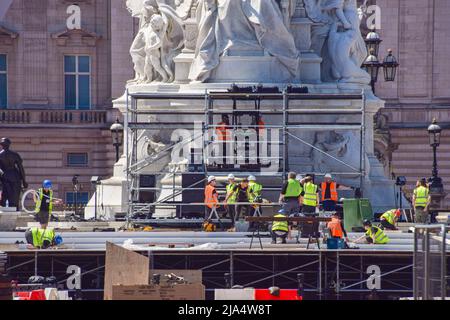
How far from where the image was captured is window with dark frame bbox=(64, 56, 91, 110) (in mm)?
103062

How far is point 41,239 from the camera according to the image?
54.6 meters

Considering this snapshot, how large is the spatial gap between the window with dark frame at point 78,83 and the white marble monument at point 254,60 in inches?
1403

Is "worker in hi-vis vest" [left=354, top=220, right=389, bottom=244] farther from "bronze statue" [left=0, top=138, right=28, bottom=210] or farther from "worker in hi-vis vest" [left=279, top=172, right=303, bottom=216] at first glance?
"bronze statue" [left=0, top=138, right=28, bottom=210]

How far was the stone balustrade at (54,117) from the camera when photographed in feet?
334

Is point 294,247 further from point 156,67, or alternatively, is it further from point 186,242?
point 156,67

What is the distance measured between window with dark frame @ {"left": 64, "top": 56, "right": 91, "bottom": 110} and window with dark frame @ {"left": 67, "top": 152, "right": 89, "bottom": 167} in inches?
72.8

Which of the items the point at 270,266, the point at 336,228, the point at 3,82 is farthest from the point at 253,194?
the point at 3,82

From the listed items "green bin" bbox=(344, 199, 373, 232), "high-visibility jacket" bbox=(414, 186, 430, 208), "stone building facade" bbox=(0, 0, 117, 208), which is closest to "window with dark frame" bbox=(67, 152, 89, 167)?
"stone building facade" bbox=(0, 0, 117, 208)

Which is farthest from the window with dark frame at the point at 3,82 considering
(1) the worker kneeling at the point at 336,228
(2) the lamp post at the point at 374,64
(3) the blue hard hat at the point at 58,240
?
(1) the worker kneeling at the point at 336,228

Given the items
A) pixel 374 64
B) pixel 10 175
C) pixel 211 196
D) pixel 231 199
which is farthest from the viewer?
pixel 374 64

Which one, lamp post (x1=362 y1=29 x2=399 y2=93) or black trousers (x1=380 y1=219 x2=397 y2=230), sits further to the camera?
lamp post (x1=362 y1=29 x2=399 y2=93)

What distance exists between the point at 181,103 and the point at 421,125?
36.7 metres

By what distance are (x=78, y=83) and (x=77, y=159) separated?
9.92ft

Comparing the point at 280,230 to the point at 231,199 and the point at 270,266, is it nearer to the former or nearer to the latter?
the point at 270,266
